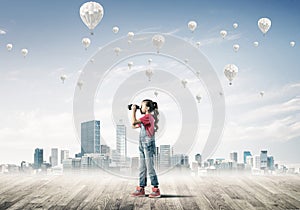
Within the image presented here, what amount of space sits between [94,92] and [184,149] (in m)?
3.22

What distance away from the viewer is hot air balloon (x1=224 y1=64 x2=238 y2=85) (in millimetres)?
12652

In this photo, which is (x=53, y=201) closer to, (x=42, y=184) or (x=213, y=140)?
(x=42, y=184)

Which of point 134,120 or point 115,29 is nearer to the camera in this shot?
point 134,120

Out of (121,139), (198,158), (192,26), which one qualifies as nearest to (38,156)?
(121,139)

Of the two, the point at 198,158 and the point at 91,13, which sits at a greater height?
the point at 91,13

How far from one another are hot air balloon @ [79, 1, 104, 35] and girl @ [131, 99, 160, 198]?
→ 5.40m

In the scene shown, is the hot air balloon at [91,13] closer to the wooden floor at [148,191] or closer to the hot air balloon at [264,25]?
the wooden floor at [148,191]

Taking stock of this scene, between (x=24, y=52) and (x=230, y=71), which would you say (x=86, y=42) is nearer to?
(x=24, y=52)

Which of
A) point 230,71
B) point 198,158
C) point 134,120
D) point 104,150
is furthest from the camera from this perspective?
point 230,71

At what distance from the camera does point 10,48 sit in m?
11.6

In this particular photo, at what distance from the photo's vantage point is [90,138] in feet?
37.4

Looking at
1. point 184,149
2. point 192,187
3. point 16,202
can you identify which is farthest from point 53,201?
point 184,149

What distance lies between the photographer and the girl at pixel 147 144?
5.57 meters

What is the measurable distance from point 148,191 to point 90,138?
5587 mm
